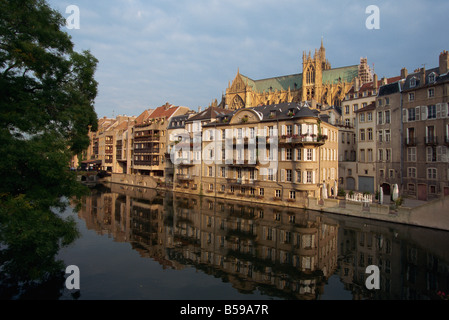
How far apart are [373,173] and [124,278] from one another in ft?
150

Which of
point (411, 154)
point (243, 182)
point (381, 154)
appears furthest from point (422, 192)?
point (243, 182)

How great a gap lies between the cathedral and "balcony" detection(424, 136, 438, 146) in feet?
141

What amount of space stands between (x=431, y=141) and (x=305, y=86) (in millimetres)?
60634

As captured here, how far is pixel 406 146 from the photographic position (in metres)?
44.0

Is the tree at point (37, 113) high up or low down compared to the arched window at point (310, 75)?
down

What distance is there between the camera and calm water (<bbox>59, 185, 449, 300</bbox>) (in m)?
17.3

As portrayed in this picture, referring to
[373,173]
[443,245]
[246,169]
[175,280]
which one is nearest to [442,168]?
[373,173]

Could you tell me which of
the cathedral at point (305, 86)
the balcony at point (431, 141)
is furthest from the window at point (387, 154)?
the cathedral at point (305, 86)

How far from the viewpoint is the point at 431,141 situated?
132ft

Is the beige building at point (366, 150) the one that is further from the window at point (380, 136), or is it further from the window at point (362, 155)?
the window at point (380, 136)

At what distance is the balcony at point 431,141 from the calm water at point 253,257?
1728 centimetres

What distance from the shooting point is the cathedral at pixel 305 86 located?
88.3 m

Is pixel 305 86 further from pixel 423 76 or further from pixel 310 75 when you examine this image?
pixel 423 76

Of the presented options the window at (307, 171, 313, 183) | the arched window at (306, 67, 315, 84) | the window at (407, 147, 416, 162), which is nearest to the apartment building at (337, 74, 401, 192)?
the window at (407, 147, 416, 162)
